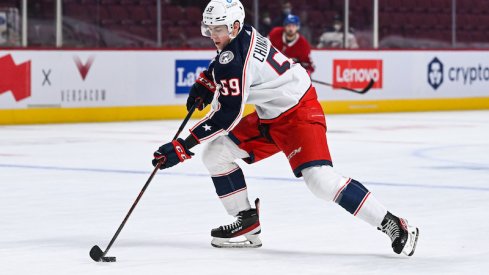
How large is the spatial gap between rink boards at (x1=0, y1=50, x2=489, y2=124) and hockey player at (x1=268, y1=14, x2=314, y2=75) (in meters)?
1.90

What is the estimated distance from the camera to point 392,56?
17484mm

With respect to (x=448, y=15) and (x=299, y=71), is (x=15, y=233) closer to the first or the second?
(x=299, y=71)

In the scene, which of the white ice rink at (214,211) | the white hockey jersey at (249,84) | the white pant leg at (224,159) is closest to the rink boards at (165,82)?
the white ice rink at (214,211)

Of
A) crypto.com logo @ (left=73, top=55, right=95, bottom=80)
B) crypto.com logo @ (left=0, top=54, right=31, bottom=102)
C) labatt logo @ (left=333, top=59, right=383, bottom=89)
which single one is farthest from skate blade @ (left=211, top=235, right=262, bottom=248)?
labatt logo @ (left=333, top=59, right=383, bottom=89)

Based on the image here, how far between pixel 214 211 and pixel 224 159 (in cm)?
119

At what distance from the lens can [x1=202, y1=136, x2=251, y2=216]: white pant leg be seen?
5113 mm

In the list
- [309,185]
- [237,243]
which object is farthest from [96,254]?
[309,185]

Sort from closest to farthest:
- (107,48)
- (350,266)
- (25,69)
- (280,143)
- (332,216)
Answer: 1. (350,266)
2. (280,143)
3. (332,216)
4. (25,69)
5. (107,48)

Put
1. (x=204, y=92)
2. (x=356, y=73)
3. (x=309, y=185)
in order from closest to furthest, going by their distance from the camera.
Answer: (x=309, y=185) < (x=204, y=92) < (x=356, y=73)

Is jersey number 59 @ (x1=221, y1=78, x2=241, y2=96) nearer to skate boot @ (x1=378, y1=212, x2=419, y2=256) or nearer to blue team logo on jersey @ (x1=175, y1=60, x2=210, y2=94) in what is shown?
skate boot @ (x1=378, y1=212, x2=419, y2=256)

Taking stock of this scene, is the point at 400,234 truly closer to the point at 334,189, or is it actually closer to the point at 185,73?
the point at 334,189

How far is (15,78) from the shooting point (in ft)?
44.1

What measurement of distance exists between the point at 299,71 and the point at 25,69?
889 cm

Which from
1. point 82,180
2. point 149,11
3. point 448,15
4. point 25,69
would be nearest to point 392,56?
point 448,15
